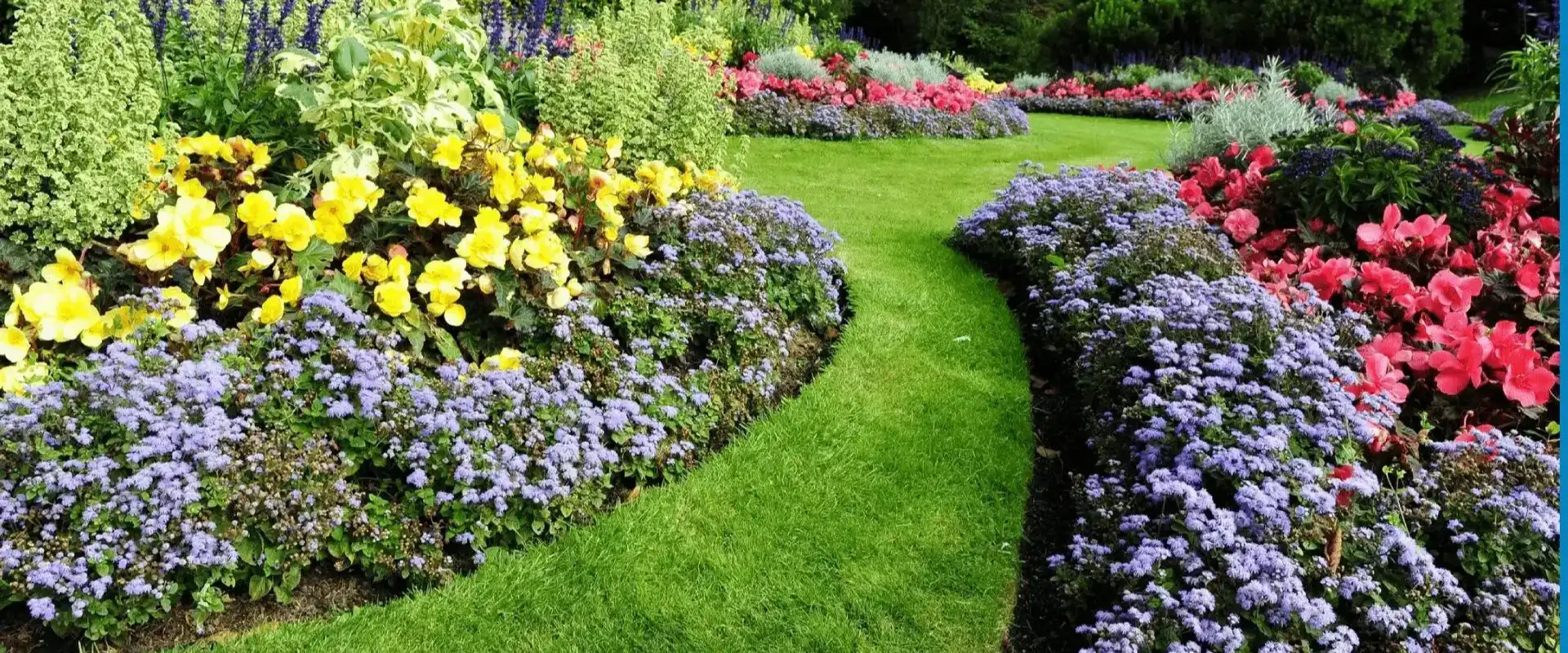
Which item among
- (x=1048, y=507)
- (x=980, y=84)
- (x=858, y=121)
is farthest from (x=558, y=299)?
(x=980, y=84)

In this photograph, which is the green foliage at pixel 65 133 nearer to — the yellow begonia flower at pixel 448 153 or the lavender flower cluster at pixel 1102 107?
the yellow begonia flower at pixel 448 153

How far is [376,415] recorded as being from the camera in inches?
107

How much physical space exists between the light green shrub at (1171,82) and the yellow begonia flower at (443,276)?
1391 cm

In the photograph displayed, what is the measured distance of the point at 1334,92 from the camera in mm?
14500

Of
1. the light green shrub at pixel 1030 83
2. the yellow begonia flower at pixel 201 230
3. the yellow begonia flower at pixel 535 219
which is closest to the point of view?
the yellow begonia flower at pixel 201 230

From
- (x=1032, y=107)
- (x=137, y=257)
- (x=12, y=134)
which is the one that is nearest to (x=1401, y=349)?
(x=137, y=257)

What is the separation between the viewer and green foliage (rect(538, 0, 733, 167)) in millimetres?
4578

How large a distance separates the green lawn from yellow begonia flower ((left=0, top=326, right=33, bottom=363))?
1.06 m

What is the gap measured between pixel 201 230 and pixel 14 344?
55 cm

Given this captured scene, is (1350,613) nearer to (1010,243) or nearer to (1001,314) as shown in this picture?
(1001,314)

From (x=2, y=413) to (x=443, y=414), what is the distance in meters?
1.04

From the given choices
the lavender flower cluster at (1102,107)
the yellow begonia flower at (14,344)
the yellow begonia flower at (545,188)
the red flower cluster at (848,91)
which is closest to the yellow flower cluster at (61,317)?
the yellow begonia flower at (14,344)

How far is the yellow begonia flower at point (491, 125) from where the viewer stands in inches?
144

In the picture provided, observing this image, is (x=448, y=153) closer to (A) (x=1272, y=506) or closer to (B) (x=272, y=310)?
(B) (x=272, y=310)
